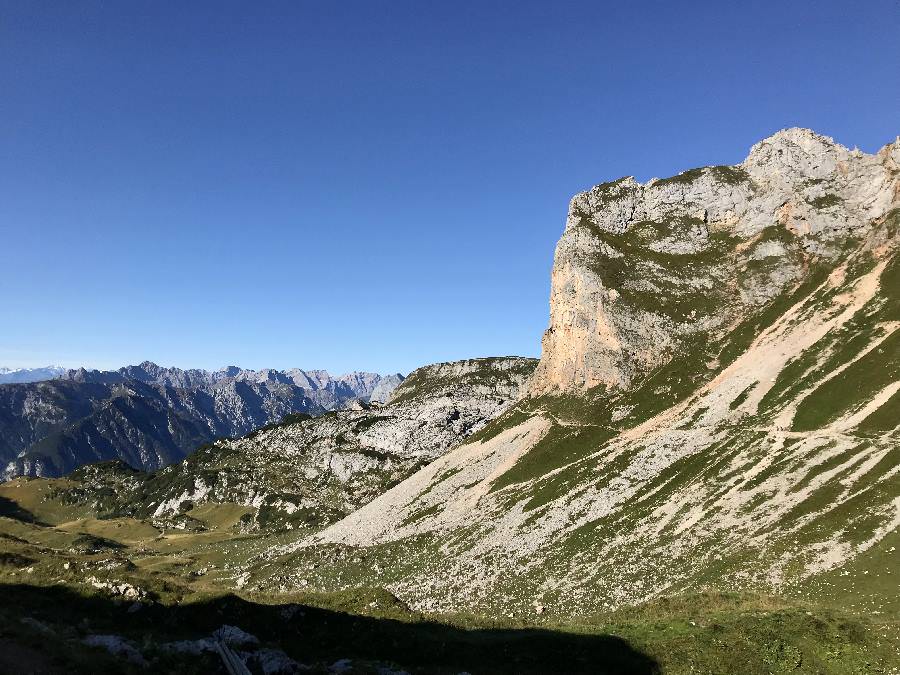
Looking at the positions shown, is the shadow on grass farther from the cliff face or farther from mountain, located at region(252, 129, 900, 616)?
the cliff face

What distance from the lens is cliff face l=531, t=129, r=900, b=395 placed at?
136500 millimetres

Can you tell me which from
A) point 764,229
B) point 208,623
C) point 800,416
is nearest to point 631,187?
point 764,229

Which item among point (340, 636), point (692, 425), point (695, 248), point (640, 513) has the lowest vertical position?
point (640, 513)

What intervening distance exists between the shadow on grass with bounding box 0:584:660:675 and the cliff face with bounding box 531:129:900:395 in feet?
367

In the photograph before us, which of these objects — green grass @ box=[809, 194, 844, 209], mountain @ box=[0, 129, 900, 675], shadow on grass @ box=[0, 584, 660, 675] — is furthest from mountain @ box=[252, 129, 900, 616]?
shadow on grass @ box=[0, 584, 660, 675]

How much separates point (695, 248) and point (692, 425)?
84493mm

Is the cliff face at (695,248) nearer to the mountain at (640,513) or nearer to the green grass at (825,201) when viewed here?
the green grass at (825,201)

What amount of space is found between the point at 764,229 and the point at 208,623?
170 m

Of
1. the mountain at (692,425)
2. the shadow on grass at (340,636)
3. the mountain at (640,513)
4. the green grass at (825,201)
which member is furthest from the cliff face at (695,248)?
the shadow on grass at (340,636)

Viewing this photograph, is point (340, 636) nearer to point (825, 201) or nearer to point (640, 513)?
point (640, 513)

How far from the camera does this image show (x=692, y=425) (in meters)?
98.9

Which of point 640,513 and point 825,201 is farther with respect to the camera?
point 825,201

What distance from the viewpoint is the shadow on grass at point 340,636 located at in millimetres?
28562

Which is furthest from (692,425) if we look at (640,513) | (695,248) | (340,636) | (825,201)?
(825,201)
